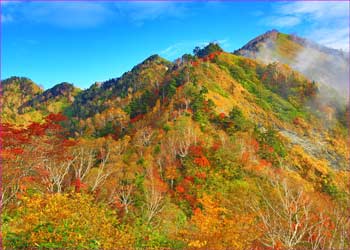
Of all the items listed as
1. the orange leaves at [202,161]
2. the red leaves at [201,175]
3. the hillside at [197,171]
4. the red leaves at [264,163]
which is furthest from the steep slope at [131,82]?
the red leaves at [201,175]

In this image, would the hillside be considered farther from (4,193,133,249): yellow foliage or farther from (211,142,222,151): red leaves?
(211,142,222,151): red leaves

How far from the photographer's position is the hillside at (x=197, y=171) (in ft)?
58.2

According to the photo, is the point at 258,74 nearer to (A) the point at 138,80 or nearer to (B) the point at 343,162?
(B) the point at 343,162

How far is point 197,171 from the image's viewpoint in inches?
1951

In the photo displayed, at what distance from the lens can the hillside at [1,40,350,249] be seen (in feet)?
58.2

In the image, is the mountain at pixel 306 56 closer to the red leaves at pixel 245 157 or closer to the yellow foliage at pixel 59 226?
the red leaves at pixel 245 157

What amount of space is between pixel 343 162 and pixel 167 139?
131 feet

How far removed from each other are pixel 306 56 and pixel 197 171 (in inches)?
5500

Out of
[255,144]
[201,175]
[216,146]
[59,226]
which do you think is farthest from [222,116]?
[59,226]

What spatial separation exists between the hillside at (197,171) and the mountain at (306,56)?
4486cm

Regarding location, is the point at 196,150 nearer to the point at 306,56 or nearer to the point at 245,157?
the point at 245,157

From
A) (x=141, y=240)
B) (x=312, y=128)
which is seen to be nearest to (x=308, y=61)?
(x=312, y=128)

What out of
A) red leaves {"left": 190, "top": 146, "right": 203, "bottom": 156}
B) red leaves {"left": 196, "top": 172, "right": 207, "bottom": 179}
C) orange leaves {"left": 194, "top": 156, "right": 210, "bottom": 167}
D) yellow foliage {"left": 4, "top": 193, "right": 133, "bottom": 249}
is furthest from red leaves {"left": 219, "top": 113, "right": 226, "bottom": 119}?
yellow foliage {"left": 4, "top": 193, "right": 133, "bottom": 249}

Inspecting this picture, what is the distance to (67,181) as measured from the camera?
40.2m
